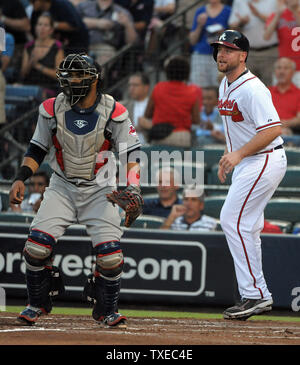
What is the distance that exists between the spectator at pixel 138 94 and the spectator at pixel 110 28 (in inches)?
41.6

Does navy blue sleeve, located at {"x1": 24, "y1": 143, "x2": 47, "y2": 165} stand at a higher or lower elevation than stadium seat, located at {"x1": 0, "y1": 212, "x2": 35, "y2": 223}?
higher

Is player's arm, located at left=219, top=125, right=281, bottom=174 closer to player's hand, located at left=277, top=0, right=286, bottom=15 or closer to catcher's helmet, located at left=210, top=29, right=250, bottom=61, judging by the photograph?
catcher's helmet, located at left=210, top=29, right=250, bottom=61

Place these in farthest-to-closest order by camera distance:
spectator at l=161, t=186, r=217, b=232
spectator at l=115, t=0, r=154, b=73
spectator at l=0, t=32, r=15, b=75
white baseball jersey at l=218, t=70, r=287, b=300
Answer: spectator at l=115, t=0, r=154, b=73 → spectator at l=0, t=32, r=15, b=75 → spectator at l=161, t=186, r=217, b=232 → white baseball jersey at l=218, t=70, r=287, b=300

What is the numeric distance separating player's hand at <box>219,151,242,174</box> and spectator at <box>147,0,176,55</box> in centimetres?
453

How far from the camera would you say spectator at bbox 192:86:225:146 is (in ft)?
30.9

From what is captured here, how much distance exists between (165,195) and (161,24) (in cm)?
352

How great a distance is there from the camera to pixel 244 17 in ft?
32.7

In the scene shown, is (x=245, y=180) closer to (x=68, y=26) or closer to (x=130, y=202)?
(x=130, y=202)

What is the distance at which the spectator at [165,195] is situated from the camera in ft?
26.2

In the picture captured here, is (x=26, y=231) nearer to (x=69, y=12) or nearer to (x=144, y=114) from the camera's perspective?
(x=144, y=114)

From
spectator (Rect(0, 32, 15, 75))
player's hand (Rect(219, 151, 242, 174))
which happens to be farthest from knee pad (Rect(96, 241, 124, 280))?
spectator (Rect(0, 32, 15, 75))

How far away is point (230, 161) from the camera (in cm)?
558

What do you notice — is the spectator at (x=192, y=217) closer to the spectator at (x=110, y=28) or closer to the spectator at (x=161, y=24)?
the spectator at (x=161, y=24)
